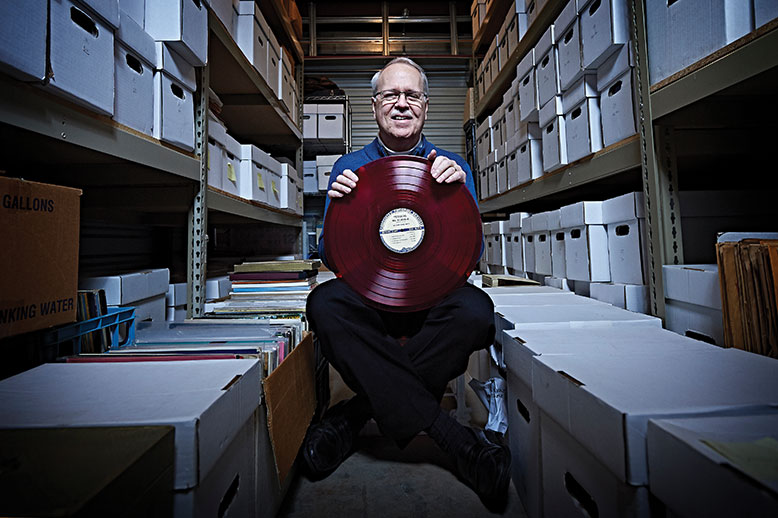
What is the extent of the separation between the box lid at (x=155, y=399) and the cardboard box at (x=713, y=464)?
0.50 m

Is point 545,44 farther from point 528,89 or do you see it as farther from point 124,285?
point 124,285

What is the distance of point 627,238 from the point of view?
1.19 meters

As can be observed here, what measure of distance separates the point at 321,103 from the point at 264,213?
4.46 ft

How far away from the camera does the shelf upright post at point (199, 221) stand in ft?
4.17

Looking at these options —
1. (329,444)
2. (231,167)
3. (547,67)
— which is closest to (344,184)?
(329,444)

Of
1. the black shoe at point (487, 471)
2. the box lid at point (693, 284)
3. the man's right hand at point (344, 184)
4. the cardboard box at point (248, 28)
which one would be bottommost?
the black shoe at point (487, 471)

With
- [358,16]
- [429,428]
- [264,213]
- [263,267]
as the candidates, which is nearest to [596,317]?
[429,428]

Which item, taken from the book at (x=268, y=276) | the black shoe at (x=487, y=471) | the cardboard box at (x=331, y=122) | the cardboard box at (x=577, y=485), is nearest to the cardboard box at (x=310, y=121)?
the cardboard box at (x=331, y=122)

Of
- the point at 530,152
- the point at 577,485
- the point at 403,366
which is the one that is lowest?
the point at 577,485

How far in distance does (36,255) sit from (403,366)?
74 centimetres

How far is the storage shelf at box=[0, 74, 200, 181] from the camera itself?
629mm

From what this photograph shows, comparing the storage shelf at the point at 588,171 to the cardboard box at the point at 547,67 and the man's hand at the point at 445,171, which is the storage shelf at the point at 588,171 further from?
the man's hand at the point at 445,171

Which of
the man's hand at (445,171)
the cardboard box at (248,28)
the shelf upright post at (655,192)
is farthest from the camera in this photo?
the cardboard box at (248,28)

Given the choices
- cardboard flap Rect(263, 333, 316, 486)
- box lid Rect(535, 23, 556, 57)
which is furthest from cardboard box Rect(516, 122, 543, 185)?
cardboard flap Rect(263, 333, 316, 486)
